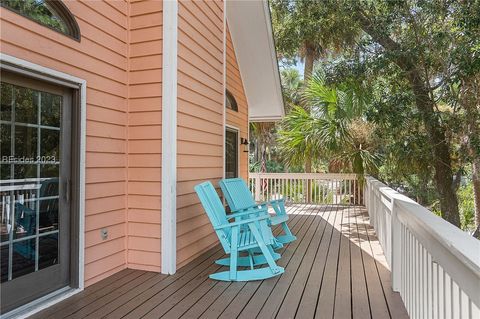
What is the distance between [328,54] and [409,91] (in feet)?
23.9

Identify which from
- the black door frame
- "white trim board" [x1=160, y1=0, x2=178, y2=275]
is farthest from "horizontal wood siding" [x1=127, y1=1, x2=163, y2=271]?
the black door frame

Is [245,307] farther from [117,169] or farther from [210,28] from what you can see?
[210,28]

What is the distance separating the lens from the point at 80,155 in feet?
9.80

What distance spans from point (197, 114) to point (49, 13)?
69.6 inches

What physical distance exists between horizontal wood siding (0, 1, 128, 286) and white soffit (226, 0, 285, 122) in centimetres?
294

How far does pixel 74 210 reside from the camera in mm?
2957

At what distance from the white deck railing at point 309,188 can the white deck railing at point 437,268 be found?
581 centimetres

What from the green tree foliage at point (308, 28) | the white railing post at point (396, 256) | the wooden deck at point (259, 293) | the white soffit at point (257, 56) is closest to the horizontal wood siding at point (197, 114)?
the wooden deck at point (259, 293)

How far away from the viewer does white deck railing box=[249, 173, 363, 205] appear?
854 cm

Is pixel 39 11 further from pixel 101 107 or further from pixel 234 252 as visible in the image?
pixel 234 252

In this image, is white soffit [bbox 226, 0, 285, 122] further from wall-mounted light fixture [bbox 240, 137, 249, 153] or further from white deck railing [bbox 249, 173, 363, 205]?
white deck railing [bbox 249, 173, 363, 205]

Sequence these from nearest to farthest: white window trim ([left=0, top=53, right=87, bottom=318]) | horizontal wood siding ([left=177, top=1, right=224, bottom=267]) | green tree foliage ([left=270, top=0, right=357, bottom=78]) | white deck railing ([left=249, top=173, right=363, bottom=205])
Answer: white window trim ([left=0, top=53, right=87, bottom=318]) < horizontal wood siding ([left=177, top=1, right=224, bottom=267]) < green tree foliage ([left=270, top=0, right=357, bottom=78]) < white deck railing ([left=249, top=173, right=363, bottom=205])

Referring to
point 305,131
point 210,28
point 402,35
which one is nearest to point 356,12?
point 402,35

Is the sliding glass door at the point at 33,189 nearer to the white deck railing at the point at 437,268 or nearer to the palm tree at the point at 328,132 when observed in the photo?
the white deck railing at the point at 437,268
